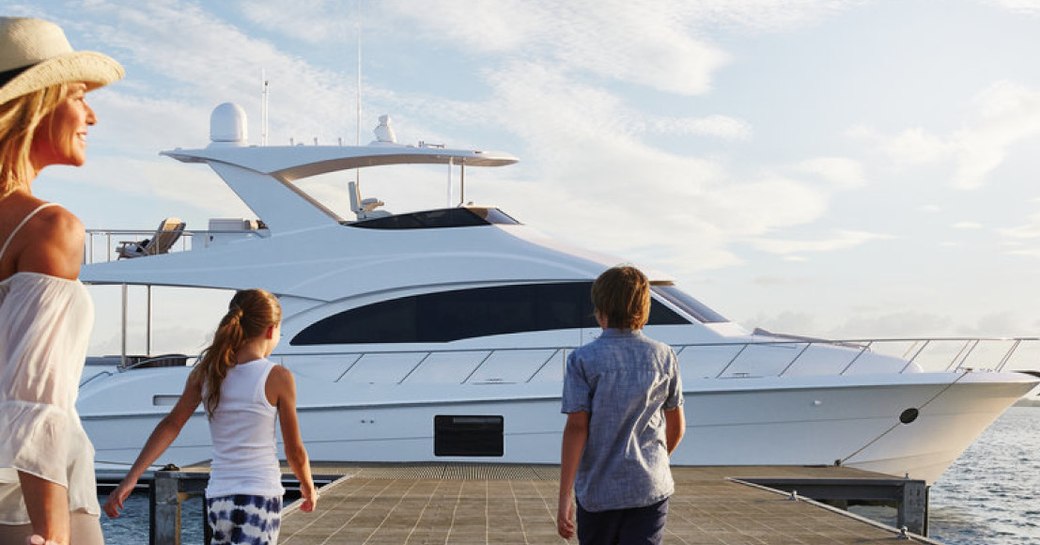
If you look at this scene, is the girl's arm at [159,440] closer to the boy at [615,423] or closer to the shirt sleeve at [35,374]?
the boy at [615,423]

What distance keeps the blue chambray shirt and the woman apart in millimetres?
1846

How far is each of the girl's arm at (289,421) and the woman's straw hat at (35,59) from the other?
1.71 m

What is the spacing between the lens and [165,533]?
10.2 metres

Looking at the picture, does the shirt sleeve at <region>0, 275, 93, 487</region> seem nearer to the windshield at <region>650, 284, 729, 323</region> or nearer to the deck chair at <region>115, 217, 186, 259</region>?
the windshield at <region>650, 284, 729, 323</region>

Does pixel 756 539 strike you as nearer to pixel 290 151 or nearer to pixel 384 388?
pixel 384 388

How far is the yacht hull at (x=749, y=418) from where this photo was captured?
40.7 ft

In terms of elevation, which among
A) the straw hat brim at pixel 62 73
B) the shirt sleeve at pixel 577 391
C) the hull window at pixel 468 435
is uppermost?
the straw hat brim at pixel 62 73

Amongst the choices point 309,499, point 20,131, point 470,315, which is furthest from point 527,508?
point 20,131

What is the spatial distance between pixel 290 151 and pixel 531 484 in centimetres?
598

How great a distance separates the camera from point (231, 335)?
11.8ft

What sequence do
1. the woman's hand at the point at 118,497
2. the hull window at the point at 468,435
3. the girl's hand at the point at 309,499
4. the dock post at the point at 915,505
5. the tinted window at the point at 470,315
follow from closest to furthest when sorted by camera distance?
the woman's hand at the point at 118,497 → the girl's hand at the point at 309,499 → the dock post at the point at 915,505 → the hull window at the point at 468,435 → the tinted window at the point at 470,315

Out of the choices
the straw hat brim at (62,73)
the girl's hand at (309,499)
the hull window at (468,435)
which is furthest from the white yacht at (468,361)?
the straw hat brim at (62,73)

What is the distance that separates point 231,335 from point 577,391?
107cm

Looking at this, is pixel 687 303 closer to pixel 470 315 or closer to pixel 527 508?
pixel 470 315
